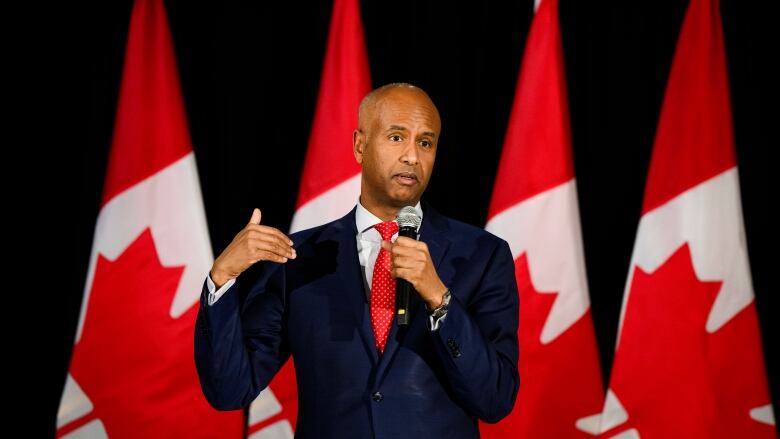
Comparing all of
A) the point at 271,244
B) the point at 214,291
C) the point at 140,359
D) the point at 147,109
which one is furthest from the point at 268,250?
the point at 147,109

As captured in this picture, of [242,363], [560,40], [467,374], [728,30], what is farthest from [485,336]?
[728,30]

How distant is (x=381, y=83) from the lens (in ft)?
12.5

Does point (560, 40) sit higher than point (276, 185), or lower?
higher

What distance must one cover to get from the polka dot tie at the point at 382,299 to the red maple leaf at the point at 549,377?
67.7 inches

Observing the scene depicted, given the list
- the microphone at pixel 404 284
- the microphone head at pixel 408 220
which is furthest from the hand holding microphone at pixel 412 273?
the microphone head at pixel 408 220

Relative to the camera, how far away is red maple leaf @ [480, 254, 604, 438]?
128 inches

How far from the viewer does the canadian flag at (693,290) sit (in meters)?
3.21

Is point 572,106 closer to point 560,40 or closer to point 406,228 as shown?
point 560,40

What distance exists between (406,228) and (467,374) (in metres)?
0.31

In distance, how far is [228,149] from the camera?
149 inches

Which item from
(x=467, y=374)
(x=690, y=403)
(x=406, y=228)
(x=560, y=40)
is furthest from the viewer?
(x=560, y=40)

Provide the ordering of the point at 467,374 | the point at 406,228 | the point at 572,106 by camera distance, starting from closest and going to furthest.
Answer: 1. the point at 467,374
2. the point at 406,228
3. the point at 572,106

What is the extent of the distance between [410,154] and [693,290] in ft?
6.31

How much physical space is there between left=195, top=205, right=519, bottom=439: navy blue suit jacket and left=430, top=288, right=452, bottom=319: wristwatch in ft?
0.04
